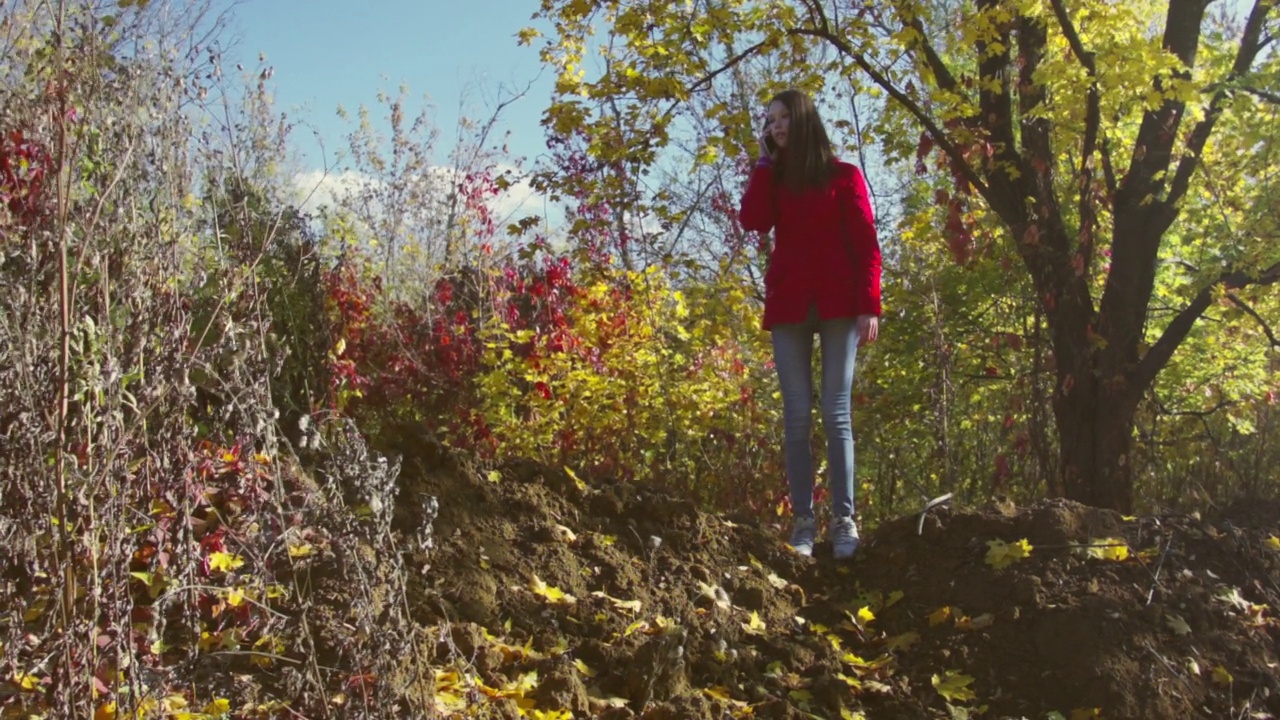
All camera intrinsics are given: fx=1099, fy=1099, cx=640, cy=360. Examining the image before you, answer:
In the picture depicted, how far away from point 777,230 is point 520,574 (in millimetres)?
1649

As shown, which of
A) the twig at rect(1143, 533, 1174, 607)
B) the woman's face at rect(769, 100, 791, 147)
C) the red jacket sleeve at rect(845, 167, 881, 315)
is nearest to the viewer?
the twig at rect(1143, 533, 1174, 607)

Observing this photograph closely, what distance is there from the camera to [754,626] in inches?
146

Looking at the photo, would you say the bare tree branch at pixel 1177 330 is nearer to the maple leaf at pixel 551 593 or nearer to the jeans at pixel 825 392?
the jeans at pixel 825 392

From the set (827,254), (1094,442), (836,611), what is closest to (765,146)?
(827,254)

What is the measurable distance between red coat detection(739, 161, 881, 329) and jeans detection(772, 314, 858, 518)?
8 cm

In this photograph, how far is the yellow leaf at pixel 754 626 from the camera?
367 cm

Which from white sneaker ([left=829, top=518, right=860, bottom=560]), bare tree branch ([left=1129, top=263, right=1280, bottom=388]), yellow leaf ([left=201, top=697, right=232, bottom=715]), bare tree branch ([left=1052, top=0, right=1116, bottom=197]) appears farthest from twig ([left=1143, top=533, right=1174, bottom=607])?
yellow leaf ([left=201, top=697, right=232, bottom=715])

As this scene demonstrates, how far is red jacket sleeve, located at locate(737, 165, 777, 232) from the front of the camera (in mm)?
4211

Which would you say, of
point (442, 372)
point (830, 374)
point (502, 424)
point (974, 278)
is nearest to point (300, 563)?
point (830, 374)

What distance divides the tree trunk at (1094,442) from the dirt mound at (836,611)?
1827 mm

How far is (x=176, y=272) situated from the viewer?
104 inches

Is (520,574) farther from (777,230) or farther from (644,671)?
(777,230)

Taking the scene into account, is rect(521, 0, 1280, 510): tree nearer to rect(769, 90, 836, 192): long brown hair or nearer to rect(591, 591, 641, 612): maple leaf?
rect(769, 90, 836, 192): long brown hair

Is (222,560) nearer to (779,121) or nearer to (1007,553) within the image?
(779,121)
